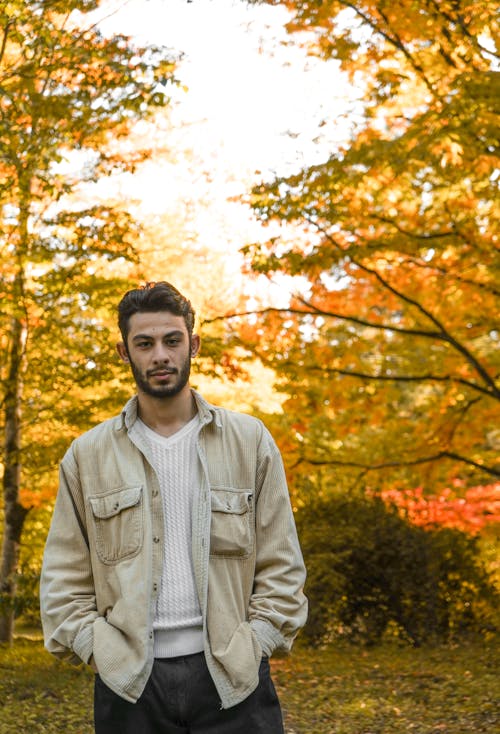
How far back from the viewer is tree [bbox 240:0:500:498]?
24.0 ft

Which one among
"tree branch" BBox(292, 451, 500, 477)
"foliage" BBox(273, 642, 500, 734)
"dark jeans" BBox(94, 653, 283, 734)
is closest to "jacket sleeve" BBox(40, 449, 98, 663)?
"dark jeans" BBox(94, 653, 283, 734)

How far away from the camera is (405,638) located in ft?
36.4

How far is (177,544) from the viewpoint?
7.76 ft

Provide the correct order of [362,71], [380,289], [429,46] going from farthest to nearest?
1. [380,289]
2. [362,71]
3. [429,46]

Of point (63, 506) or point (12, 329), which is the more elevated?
point (12, 329)

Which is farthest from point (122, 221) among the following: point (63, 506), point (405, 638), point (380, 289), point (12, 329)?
point (63, 506)

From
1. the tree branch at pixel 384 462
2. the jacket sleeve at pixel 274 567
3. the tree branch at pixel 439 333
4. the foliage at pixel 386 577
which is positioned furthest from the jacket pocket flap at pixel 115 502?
the foliage at pixel 386 577

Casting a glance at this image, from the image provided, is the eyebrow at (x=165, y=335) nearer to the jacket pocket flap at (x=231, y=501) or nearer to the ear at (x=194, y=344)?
the ear at (x=194, y=344)

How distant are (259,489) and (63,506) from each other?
533 millimetres

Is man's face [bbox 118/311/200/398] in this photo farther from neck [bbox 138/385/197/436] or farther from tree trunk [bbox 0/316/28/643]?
tree trunk [bbox 0/316/28/643]

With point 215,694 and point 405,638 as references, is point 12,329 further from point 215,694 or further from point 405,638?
point 215,694

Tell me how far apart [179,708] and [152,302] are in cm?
107

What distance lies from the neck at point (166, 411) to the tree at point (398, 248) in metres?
4.50

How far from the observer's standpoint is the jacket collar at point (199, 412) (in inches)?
98.9
